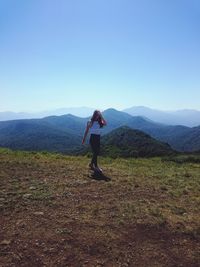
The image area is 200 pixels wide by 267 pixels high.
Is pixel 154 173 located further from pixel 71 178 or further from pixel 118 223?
pixel 118 223

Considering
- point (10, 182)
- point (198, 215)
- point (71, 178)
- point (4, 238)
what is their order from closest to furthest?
point (4, 238) → point (198, 215) → point (10, 182) → point (71, 178)

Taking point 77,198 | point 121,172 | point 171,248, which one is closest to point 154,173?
point 121,172

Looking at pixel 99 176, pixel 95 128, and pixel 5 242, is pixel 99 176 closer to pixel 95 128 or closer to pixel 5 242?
pixel 95 128

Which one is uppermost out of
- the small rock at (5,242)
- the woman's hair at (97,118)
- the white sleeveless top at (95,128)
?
the woman's hair at (97,118)

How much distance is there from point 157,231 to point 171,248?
0.82m

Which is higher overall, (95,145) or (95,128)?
(95,128)

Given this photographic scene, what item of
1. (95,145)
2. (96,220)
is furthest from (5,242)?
(95,145)

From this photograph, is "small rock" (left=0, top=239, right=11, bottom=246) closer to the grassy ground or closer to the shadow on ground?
the grassy ground

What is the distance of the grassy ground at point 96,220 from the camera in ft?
21.7

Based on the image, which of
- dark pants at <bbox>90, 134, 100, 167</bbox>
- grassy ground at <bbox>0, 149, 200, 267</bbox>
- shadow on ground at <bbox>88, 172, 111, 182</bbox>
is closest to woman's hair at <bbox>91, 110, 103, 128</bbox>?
dark pants at <bbox>90, 134, 100, 167</bbox>

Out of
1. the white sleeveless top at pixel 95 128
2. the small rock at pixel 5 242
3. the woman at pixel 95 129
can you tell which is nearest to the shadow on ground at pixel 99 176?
the woman at pixel 95 129

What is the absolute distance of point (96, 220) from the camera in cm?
829

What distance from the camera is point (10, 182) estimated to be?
1146 centimetres

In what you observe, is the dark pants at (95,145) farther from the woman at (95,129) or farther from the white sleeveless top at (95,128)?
the white sleeveless top at (95,128)
